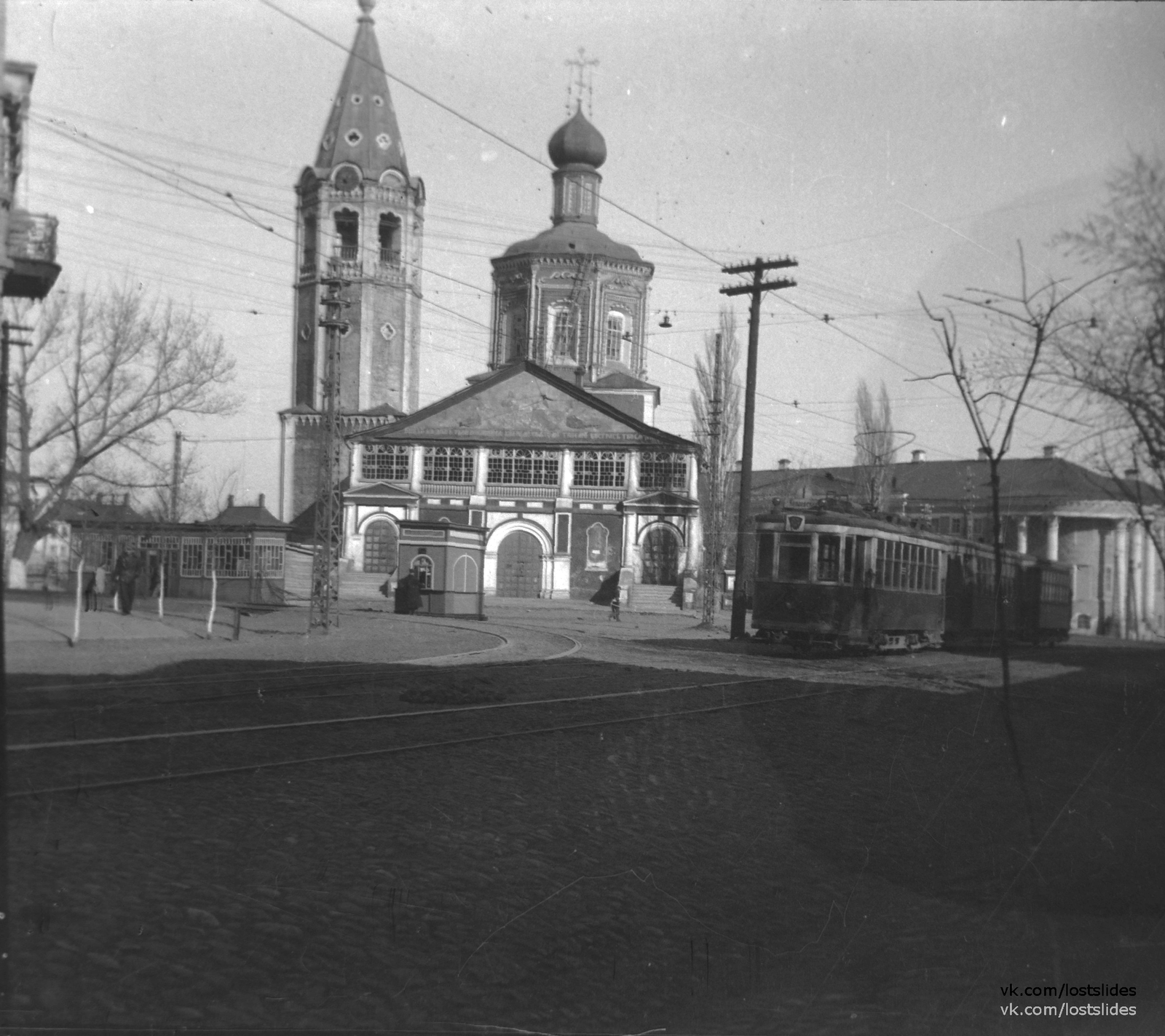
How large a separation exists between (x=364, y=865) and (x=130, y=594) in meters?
1.53

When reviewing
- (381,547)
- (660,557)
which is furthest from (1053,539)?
(660,557)

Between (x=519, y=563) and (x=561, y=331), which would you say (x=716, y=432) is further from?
(x=519, y=563)

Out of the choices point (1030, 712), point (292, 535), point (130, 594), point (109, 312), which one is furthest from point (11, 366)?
point (1030, 712)

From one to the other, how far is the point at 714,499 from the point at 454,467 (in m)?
5.55

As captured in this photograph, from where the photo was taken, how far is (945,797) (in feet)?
24.1

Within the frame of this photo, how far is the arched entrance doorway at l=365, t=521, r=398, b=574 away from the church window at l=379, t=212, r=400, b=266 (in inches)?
246

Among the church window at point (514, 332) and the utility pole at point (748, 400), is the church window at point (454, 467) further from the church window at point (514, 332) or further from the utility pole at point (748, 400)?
the utility pole at point (748, 400)

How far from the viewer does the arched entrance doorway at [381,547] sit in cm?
1332

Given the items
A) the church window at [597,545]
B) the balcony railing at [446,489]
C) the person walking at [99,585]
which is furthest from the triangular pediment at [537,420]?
the person walking at [99,585]

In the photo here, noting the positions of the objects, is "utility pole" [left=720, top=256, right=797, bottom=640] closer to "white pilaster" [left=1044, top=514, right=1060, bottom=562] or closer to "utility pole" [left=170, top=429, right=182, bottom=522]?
"white pilaster" [left=1044, top=514, right=1060, bottom=562]

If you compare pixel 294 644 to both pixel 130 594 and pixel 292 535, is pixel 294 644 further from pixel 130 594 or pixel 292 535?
pixel 292 535

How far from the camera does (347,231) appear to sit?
591 cm

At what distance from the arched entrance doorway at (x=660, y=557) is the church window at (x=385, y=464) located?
9.45 metres

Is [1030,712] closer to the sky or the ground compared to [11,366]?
closer to the ground
